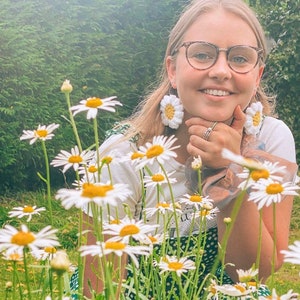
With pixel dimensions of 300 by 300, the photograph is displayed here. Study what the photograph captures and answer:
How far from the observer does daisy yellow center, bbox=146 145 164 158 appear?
3.37ft

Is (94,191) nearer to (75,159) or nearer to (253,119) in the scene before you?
(75,159)

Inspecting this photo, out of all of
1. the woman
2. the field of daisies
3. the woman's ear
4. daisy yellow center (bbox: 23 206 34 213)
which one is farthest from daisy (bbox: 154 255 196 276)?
the woman's ear

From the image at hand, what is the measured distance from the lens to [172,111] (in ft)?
5.45

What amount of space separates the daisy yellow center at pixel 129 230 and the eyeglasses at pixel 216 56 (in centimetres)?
72

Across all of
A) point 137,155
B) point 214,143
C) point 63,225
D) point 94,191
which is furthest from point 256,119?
point 63,225

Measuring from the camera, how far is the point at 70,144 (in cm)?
495

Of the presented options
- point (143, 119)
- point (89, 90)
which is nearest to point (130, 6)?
point (89, 90)

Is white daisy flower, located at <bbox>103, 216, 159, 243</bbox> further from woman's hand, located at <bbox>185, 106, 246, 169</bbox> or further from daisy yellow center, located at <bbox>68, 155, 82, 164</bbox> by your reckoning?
woman's hand, located at <bbox>185, 106, 246, 169</bbox>

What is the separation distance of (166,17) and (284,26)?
99cm

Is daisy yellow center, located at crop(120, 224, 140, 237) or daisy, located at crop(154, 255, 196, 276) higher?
daisy yellow center, located at crop(120, 224, 140, 237)

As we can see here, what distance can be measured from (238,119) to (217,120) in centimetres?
7

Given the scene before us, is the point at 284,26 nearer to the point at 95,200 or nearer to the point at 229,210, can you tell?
the point at 229,210

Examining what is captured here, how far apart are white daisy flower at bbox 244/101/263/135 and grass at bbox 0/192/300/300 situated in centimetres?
151

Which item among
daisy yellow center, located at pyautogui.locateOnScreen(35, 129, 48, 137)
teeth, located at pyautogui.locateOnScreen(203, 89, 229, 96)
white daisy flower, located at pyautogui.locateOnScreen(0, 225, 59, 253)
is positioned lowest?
teeth, located at pyautogui.locateOnScreen(203, 89, 229, 96)
